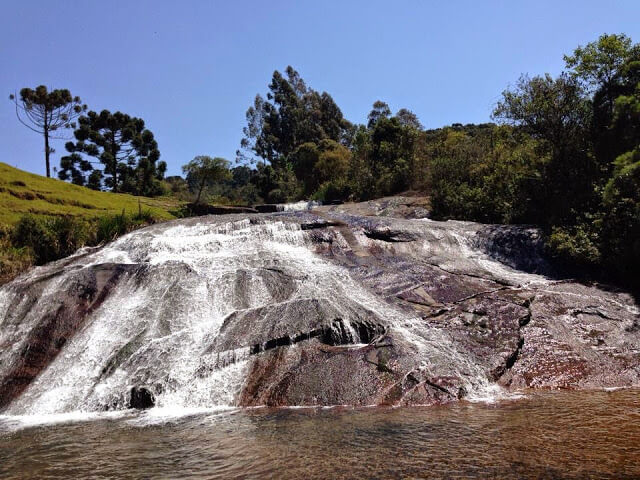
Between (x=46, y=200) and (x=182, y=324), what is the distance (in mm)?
17323

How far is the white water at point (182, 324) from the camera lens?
1034 cm

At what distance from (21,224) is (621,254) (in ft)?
74.0

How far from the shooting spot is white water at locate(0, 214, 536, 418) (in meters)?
10.3

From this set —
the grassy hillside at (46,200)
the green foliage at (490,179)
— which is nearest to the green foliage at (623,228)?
the green foliage at (490,179)

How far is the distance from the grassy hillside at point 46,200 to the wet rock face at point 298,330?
7534 mm

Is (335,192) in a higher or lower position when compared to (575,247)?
higher

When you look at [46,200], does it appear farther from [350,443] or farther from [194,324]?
[350,443]

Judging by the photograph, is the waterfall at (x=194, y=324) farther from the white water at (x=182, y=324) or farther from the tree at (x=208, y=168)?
the tree at (x=208, y=168)

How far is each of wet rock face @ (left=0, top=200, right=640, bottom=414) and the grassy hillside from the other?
7.53 m

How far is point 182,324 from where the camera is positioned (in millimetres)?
12547

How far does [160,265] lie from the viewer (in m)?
15.2

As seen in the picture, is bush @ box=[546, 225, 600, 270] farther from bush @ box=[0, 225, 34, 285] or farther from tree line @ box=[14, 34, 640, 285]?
bush @ box=[0, 225, 34, 285]

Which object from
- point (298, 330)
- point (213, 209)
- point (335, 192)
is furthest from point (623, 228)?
point (335, 192)

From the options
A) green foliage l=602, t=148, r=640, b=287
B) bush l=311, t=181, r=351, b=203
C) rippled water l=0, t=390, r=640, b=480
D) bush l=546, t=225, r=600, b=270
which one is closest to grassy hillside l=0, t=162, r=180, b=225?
bush l=311, t=181, r=351, b=203
